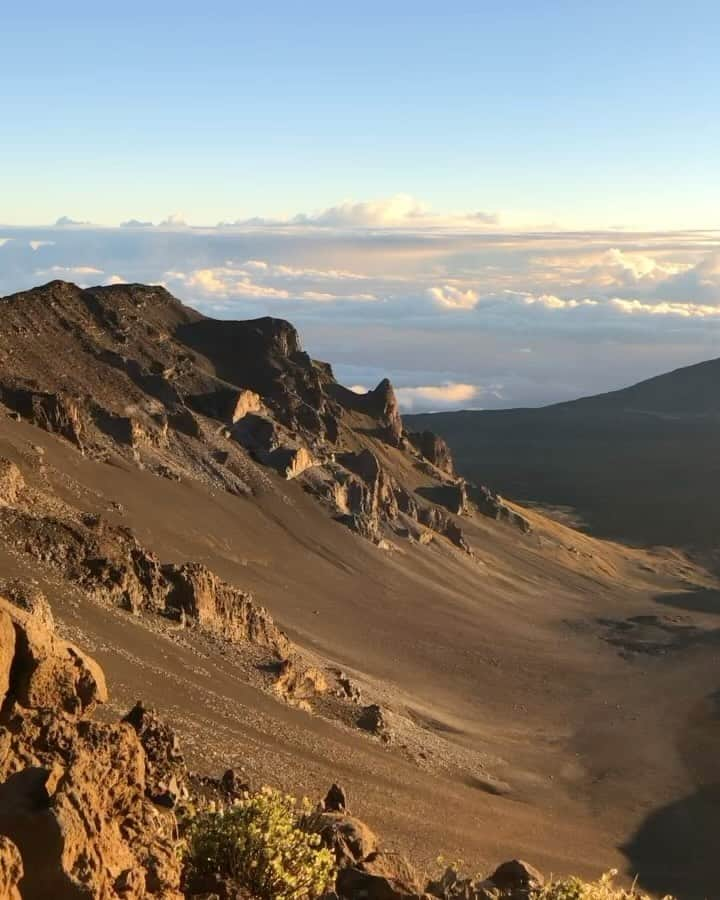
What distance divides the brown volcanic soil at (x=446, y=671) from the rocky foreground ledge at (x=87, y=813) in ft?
34.6

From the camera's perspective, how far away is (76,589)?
1296 inches

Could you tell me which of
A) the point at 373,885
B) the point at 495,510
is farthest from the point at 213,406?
the point at 373,885

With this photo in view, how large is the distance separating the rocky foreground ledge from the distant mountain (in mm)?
96422

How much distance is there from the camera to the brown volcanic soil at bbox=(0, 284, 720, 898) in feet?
97.5

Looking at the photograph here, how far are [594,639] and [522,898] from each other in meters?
53.2

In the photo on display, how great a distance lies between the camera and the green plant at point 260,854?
11570mm

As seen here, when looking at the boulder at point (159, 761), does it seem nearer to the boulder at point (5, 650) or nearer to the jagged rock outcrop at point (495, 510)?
the boulder at point (5, 650)

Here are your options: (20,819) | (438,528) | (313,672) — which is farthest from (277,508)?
(20,819)

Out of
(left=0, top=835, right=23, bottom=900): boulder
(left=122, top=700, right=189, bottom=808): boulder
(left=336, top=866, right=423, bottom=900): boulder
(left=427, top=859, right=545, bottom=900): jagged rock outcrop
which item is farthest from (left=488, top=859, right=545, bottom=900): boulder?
(left=0, top=835, right=23, bottom=900): boulder

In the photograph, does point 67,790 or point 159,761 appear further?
point 159,761

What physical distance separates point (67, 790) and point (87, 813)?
270mm

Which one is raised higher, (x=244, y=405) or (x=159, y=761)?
(x=244, y=405)

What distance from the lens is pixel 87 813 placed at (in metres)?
9.66

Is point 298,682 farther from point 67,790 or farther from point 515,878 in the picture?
point 67,790
